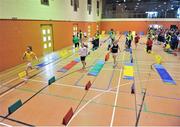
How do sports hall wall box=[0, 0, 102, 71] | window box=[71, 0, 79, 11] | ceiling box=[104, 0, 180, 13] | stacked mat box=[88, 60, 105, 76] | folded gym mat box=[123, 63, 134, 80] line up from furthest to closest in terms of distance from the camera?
ceiling box=[104, 0, 180, 13], window box=[71, 0, 79, 11], sports hall wall box=[0, 0, 102, 71], stacked mat box=[88, 60, 105, 76], folded gym mat box=[123, 63, 134, 80]

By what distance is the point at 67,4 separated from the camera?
17.8 meters

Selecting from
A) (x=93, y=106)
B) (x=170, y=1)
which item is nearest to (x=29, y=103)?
(x=93, y=106)

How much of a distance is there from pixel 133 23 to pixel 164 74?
2711 cm

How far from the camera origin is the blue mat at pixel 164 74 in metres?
8.37

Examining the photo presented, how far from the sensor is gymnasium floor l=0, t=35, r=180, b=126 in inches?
200

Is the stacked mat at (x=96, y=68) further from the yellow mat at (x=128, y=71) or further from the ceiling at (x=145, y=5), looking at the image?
the ceiling at (x=145, y=5)

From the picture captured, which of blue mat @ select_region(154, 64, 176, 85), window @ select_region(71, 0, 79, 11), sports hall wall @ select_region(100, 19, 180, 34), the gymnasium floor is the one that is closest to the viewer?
the gymnasium floor

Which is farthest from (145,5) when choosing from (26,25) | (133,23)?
(26,25)

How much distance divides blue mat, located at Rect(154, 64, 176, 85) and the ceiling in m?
26.8

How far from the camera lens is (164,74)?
934 cm

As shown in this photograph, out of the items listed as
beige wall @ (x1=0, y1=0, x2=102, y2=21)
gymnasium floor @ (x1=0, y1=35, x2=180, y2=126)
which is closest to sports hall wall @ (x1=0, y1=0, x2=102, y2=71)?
beige wall @ (x1=0, y1=0, x2=102, y2=21)

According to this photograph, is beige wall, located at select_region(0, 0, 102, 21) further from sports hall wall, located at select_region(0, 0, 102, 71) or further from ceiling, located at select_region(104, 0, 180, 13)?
ceiling, located at select_region(104, 0, 180, 13)

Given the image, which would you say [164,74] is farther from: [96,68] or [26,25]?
[26,25]

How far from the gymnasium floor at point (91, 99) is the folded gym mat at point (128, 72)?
9.3 inches
